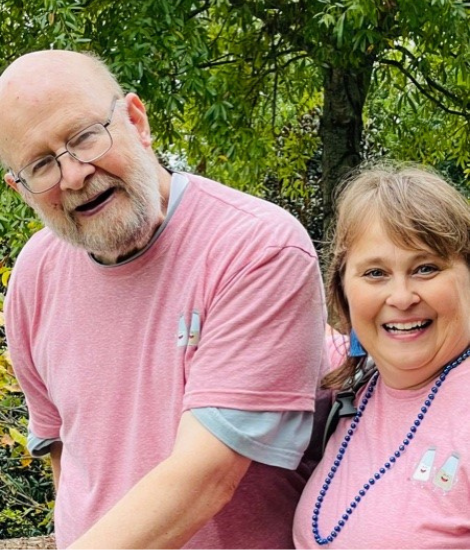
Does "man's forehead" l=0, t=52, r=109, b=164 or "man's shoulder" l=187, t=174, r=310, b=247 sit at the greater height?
"man's forehead" l=0, t=52, r=109, b=164

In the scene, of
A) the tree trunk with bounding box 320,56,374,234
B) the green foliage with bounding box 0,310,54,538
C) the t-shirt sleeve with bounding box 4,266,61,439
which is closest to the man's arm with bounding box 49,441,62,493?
the t-shirt sleeve with bounding box 4,266,61,439

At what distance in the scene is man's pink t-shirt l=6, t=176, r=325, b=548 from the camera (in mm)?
1991

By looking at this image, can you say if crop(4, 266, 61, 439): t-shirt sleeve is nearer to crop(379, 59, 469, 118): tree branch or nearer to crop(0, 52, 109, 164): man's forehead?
crop(0, 52, 109, 164): man's forehead

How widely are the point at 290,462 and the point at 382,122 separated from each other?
19.9 ft

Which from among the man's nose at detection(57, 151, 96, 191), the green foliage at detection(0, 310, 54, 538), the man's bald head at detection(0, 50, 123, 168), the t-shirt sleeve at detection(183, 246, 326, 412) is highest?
the man's bald head at detection(0, 50, 123, 168)

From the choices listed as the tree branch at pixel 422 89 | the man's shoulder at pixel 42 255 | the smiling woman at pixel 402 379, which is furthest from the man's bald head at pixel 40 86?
the tree branch at pixel 422 89

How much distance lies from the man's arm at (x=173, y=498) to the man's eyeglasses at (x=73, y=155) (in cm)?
66

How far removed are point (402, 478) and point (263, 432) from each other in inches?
12.0

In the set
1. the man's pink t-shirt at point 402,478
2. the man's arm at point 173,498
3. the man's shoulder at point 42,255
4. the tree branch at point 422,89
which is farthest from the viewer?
the tree branch at point 422,89

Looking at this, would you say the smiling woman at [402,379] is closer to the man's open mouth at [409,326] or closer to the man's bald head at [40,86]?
the man's open mouth at [409,326]

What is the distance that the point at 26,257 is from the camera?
2.47m

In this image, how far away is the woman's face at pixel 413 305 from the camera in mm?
1981

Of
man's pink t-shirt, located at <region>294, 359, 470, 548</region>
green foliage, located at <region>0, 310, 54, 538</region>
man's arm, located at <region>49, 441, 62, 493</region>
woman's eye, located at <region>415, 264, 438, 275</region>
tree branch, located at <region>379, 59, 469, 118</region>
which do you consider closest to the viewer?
man's pink t-shirt, located at <region>294, 359, 470, 548</region>

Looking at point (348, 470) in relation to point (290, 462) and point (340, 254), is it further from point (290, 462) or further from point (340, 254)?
point (340, 254)
